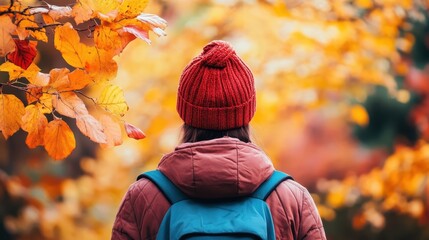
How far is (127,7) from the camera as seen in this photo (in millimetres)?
2277

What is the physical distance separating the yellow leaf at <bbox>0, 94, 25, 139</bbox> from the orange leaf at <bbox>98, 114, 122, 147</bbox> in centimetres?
25

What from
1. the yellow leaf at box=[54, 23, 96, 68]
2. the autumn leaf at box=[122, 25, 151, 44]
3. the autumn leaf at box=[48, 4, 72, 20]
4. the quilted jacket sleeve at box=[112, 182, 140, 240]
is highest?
the autumn leaf at box=[48, 4, 72, 20]

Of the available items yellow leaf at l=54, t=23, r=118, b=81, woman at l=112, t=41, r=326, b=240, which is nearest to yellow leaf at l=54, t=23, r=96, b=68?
yellow leaf at l=54, t=23, r=118, b=81

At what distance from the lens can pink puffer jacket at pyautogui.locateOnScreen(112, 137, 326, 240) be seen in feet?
7.41

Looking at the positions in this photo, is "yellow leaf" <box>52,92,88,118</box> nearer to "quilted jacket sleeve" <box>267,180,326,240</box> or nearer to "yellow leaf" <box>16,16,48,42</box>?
"yellow leaf" <box>16,16,48,42</box>

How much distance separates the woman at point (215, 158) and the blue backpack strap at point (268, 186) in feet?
0.07

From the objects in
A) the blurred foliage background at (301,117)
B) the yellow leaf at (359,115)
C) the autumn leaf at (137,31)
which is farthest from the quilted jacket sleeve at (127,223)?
the yellow leaf at (359,115)

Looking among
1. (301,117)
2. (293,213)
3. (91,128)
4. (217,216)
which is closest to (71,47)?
(91,128)

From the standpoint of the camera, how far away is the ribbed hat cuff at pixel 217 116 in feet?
7.89

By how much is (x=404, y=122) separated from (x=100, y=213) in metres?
3.22

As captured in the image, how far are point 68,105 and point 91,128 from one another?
10 centimetres

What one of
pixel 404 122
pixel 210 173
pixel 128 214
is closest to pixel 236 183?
pixel 210 173

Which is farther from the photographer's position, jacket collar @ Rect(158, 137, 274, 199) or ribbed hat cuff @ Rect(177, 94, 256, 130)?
ribbed hat cuff @ Rect(177, 94, 256, 130)

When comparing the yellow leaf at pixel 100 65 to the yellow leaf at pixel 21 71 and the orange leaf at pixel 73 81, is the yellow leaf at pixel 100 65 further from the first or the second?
the yellow leaf at pixel 21 71
